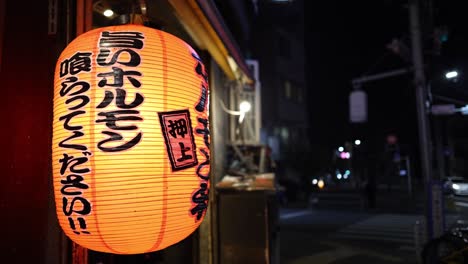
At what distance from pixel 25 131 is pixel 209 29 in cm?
357

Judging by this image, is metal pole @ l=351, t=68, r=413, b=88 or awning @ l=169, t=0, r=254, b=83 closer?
awning @ l=169, t=0, r=254, b=83

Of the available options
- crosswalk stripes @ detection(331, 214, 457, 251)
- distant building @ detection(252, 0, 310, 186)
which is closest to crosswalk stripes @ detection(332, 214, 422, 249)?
crosswalk stripes @ detection(331, 214, 457, 251)

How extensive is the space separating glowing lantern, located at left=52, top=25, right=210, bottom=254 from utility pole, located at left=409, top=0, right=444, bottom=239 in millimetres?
9454

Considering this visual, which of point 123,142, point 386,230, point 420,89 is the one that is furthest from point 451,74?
point 123,142

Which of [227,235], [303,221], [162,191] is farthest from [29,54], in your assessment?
[303,221]

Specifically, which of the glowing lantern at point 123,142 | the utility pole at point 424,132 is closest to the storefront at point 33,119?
the glowing lantern at point 123,142

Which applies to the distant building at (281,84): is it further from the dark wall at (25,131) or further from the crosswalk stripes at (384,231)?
the dark wall at (25,131)

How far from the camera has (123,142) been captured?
275 centimetres

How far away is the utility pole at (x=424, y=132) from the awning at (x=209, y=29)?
6.14 meters

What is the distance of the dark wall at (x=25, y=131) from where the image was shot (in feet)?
10.6

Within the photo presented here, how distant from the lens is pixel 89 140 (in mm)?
2754

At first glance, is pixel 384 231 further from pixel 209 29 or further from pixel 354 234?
pixel 209 29

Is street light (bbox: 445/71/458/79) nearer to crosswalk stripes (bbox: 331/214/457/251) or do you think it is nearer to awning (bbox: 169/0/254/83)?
crosswalk stripes (bbox: 331/214/457/251)

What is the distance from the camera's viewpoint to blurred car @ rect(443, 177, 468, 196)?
904cm
